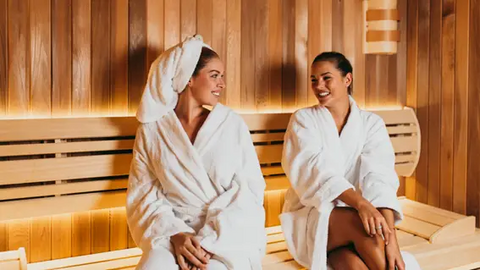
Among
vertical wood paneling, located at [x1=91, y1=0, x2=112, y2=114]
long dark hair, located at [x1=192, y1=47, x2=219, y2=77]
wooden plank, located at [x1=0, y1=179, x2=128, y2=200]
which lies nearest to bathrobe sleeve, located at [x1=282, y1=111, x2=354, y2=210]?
long dark hair, located at [x1=192, y1=47, x2=219, y2=77]

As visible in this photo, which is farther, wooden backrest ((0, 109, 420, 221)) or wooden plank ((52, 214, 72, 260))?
wooden plank ((52, 214, 72, 260))

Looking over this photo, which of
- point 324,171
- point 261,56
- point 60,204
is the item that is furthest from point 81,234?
point 261,56

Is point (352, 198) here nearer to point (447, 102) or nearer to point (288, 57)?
point (288, 57)

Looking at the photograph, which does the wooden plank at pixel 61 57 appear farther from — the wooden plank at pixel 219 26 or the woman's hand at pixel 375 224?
the woman's hand at pixel 375 224

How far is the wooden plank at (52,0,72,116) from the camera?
253 cm

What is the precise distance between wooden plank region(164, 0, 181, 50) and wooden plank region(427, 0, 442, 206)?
1.74 meters

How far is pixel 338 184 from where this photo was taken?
2445mm

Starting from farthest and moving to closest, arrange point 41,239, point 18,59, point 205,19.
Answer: point 205,19 < point 41,239 < point 18,59

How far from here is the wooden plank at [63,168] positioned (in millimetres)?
2369

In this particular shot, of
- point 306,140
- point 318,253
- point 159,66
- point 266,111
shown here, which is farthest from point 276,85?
point 318,253

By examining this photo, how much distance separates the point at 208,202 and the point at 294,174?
479mm

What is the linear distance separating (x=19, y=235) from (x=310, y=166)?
4.57 feet

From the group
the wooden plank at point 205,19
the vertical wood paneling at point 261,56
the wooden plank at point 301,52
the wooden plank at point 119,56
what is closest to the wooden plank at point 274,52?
the vertical wood paneling at point 261,56

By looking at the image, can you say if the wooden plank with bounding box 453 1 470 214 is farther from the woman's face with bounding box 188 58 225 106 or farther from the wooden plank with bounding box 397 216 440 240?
the woman's face with bounding box 188 58 225 106
